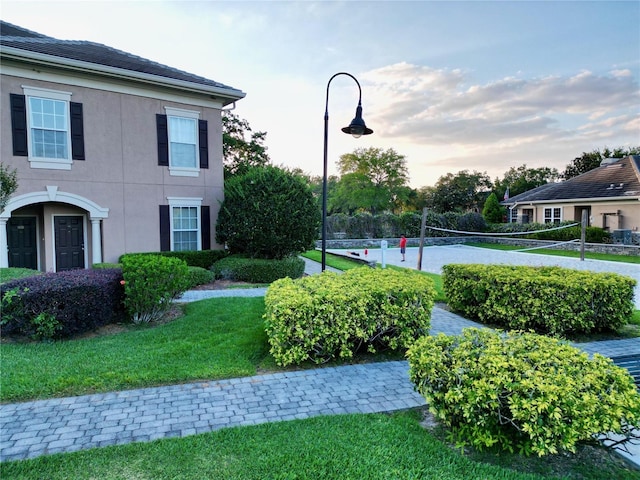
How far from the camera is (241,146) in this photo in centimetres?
2261

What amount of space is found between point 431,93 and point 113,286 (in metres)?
13.3

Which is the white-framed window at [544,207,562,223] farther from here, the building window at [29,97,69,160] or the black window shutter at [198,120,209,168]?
the building window at [29,97,69,160]

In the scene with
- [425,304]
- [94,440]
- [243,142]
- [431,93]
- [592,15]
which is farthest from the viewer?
[243,142]

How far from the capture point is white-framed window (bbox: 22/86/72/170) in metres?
10.5

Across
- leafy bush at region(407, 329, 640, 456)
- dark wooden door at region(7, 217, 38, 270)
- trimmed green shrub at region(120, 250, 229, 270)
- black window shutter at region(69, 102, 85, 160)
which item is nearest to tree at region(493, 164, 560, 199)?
trimmed green shrub at region(120, 250, 229, 270)

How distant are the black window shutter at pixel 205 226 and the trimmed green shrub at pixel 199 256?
0.49 metres

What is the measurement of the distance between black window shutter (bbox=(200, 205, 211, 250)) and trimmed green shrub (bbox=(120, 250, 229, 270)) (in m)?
0.49

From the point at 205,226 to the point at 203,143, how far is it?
2761mm

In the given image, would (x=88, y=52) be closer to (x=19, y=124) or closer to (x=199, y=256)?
(x=19, y=124)

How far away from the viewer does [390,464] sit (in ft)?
9.53

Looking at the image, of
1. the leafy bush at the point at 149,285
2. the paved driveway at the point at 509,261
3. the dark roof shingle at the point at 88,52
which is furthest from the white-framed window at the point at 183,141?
the paved driveway at the point at 509,261

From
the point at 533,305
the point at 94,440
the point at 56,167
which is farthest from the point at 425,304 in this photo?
the point at 56,167

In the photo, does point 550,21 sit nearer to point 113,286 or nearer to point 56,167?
point 113,286

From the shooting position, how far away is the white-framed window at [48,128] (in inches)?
412
